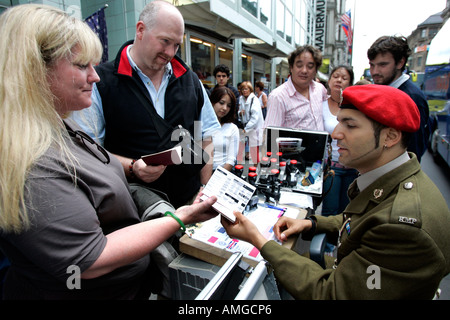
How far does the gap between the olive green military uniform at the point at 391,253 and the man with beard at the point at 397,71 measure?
61.5 inches

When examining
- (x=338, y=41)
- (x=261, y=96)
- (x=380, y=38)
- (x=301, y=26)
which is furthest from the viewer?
(x=338, y=41)

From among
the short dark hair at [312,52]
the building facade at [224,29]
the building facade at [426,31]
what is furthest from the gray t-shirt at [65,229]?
the building facade at [426,31]

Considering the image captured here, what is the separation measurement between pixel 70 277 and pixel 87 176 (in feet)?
1.17

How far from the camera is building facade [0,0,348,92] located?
543 cm

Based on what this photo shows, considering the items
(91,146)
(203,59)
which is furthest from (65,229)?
(203,59)

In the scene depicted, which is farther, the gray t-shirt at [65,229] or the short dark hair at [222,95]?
the short dark hair at [222,95]

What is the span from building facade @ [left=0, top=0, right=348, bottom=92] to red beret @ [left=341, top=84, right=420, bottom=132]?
3399 millimetres


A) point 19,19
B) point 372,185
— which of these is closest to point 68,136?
point 19,19

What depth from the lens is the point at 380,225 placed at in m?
1.04

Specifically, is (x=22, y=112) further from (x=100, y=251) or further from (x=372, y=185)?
(x=372, y=185)

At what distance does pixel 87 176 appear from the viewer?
924mm

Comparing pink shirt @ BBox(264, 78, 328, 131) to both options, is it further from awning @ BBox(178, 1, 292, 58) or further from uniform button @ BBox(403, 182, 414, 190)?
awning @ BBox(178, 1, 292, 58)

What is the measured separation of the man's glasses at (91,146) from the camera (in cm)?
110

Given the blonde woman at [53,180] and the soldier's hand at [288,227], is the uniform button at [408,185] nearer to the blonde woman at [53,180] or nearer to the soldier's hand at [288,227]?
the soldier's hand at [288,227]
